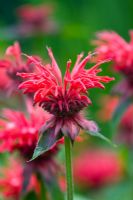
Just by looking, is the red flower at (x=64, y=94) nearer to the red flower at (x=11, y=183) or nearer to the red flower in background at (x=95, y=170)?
the red flower at (x=11, y=183)

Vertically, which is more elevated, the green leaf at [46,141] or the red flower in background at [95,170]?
the red flower in background at [95,170]

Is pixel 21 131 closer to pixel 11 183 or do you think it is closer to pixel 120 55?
pixel 11 183

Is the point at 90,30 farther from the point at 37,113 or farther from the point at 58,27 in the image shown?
the point at 37,113

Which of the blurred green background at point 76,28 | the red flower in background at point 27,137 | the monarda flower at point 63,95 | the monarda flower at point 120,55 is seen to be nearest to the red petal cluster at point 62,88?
the monarda flower at point 63,95

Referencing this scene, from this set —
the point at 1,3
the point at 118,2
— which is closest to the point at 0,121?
the point at 118,2

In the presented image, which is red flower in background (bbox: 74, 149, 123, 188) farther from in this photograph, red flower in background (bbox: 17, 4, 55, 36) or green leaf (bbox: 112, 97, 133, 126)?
red flower in background (bbox: 17, 4, 55, 36)

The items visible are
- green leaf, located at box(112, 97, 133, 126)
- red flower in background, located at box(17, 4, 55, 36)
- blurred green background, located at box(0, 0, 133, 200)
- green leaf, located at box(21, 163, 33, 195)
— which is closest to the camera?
green leaf, located at box(21, 163, 33, 195)

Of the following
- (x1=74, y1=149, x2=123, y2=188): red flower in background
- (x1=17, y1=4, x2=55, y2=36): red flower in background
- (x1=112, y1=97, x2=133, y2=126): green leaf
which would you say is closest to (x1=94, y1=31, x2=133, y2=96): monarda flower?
(x1=112, y1=97, x2=133, y2=126): green leaf

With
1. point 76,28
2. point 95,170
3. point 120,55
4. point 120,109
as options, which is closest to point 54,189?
point 120,109
